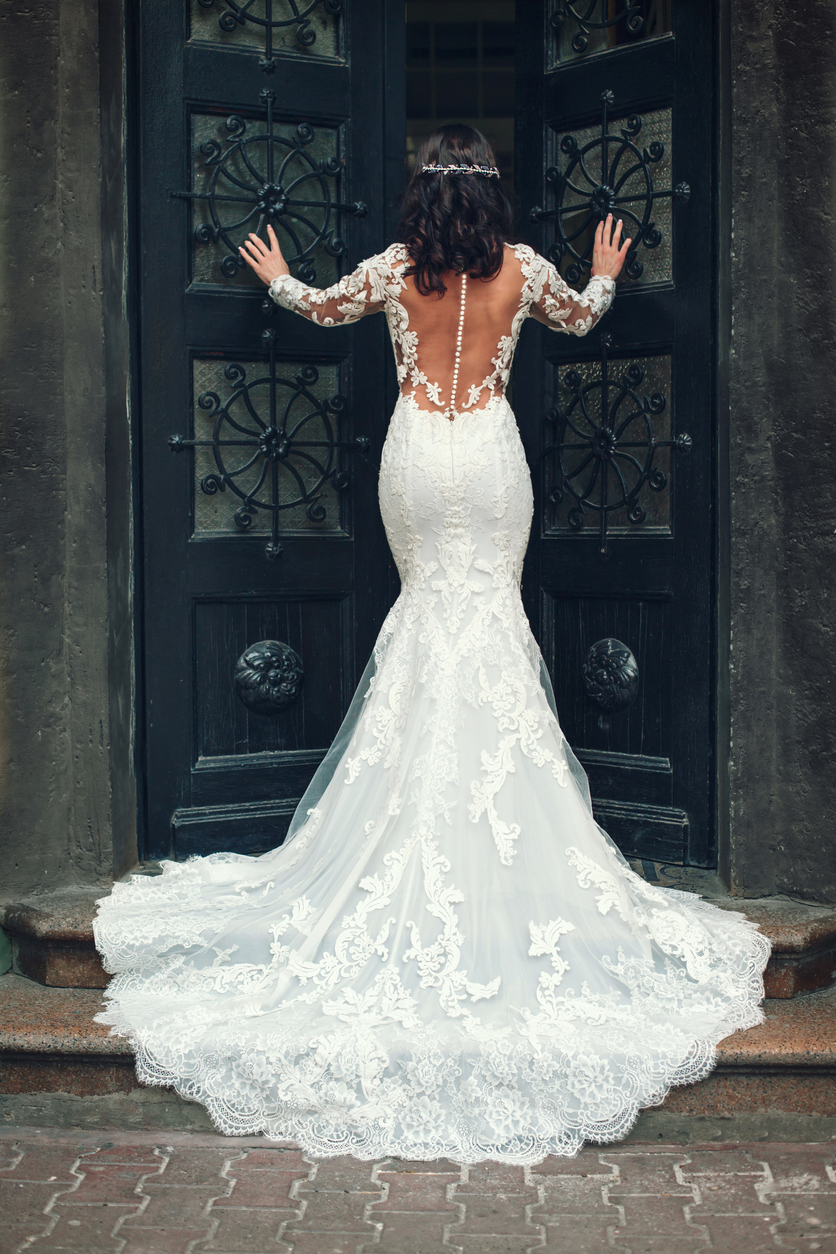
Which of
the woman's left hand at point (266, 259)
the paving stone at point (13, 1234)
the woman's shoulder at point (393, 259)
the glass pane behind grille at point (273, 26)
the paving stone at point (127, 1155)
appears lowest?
the paving stone at point (127, 1155)

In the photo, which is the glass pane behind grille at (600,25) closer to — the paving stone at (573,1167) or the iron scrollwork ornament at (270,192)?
the iron scrollwork ornament at (270,192)

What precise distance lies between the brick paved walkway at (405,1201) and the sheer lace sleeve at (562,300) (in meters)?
2.51

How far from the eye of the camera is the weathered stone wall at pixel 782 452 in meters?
3.89

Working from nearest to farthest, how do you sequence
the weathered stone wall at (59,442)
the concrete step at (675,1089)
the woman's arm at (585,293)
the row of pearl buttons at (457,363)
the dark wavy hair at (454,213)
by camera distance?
1. the concrete step at (675,1089)
2. the dark wavy hair at (454,213)
3. the row of pearl buttons at (457,363)
4. the woman's arm at (585,293)
5. the weathered stone wall at (59,442)

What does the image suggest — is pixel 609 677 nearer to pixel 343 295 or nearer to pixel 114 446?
pixel 343 295

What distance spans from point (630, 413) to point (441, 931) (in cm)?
211

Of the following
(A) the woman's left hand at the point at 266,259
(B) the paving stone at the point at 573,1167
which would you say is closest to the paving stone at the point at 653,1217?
(B) the paving stone at the point at 573,1167

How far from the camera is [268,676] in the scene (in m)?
4.62

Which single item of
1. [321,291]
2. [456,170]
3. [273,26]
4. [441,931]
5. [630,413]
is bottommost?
[441,931]

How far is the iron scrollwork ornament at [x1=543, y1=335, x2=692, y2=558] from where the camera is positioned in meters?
4.46

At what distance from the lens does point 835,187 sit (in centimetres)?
386

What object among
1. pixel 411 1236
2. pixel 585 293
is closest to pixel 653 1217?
pixel 411 1236

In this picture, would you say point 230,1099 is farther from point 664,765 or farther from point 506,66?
point 506,66

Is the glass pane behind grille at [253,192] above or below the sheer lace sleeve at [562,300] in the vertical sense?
above
